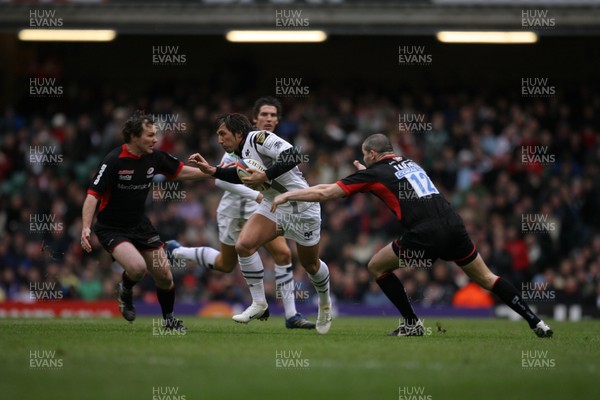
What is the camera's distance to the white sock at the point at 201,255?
1324cm

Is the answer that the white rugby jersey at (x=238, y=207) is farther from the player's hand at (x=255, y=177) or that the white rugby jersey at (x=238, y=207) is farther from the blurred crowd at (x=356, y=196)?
the blurred crowd at (x=356, y=196)

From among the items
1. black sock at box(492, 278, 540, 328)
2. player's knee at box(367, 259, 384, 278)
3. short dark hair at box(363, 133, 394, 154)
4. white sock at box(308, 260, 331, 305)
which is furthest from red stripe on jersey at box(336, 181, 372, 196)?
black sock at box(492, 278, 540, 328)

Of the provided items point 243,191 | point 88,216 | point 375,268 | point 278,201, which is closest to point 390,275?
point 375,268

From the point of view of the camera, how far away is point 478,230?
21000 mm

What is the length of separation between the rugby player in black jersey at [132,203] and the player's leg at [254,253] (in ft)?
3.03

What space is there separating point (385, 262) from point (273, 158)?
174cm

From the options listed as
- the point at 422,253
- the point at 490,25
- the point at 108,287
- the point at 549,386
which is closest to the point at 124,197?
the point at 422,253

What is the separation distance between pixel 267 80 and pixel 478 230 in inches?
324

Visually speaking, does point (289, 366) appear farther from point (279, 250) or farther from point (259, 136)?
point (279, 250)

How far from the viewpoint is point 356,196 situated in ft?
72.7

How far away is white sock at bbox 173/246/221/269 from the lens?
43.4 feet

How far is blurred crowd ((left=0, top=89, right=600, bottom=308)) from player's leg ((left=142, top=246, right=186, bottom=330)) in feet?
28.5

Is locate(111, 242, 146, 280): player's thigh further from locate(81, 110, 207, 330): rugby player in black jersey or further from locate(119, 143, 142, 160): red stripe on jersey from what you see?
locate(119, 143, 142, 160): red stripe on jersey

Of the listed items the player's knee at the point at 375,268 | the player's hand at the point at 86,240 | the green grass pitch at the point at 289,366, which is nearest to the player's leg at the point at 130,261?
the player's hand at the point at 86,240
